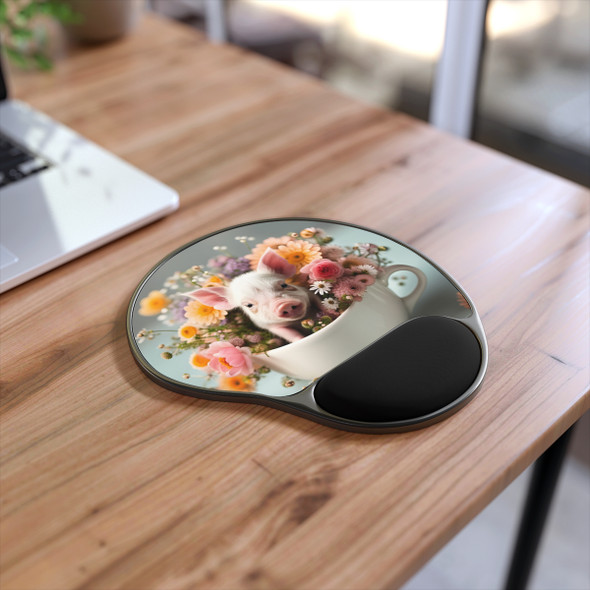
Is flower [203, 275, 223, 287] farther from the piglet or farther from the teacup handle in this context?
the teacup handle

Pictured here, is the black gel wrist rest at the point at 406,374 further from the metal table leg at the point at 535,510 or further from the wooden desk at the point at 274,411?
the metal table leg at the point at 535,510

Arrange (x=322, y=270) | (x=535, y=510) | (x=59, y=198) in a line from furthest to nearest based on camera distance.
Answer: (x=535, y=510) < (x=59, y=198) < (x=322, y=270)

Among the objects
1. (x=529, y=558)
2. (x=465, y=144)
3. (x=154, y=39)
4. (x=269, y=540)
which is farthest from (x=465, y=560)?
(x=154, y=39)

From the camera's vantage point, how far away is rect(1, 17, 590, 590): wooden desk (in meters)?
0.44

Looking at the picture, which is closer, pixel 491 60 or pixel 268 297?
pixel 268 297

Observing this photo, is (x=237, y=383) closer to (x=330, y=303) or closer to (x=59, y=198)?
(x=330, y=303)

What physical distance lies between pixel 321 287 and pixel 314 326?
0.05 m

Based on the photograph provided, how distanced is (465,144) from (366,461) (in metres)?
0.49

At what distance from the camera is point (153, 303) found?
61cm

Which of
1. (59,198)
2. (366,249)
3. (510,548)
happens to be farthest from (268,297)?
(510,548)

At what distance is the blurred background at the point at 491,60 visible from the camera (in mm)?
942

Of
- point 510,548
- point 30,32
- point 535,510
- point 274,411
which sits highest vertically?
point 30,32

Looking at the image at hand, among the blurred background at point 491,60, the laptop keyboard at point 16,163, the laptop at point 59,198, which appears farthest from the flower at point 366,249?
the blurred background at point 491,60

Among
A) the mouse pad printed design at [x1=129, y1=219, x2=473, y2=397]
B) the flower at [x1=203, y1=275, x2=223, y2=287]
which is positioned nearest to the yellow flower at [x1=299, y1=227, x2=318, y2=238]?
the mouse pad printed design at [x1=129, y1=219, x2=473, y2=397]
